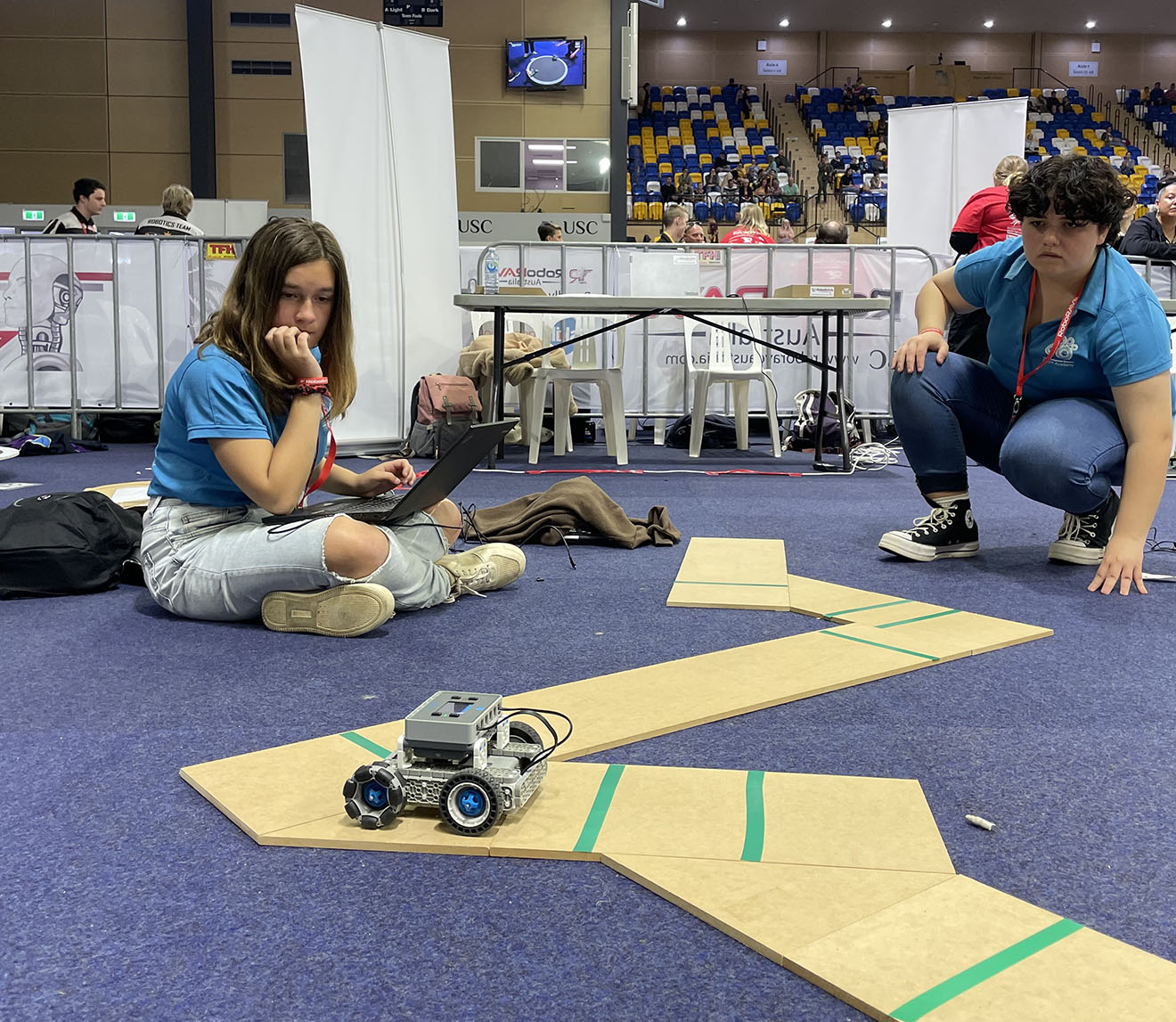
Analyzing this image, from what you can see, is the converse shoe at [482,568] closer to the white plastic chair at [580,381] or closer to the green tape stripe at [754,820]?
the green tape stripe at [754,820]

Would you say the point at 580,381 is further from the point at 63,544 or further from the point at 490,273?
the point at 63,544

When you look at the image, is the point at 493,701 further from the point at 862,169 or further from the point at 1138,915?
the point at 862,169

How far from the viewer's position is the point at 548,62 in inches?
464

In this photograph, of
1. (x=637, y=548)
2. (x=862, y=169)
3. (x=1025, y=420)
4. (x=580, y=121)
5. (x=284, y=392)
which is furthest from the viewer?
(x=862, y=169)

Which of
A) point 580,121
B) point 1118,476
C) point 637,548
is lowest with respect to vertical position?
point 637,548

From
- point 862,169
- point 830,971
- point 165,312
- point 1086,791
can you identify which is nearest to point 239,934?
point 830,971

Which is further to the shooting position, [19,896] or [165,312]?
[165,312]

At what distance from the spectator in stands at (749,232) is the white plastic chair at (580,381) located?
110cm

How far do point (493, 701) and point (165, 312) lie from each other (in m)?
5.56

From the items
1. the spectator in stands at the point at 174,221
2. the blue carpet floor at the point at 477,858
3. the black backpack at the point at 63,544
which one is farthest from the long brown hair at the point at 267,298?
the spectator in stands at the point at 174,221

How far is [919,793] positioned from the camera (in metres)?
1.24

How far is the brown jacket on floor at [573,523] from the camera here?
3049 millimetres

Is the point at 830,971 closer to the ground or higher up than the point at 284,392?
closer to the ground

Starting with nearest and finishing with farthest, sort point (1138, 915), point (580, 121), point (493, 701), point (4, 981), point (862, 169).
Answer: point (4, 981)
point (1138, 915)
point (493, 701)
point (580, 121)
point (862, 169)
